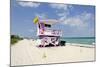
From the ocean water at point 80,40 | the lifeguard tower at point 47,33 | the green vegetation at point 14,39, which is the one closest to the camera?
the green vegetation at point 14,39

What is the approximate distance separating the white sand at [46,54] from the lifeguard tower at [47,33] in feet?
0.22

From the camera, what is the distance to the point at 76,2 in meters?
2.38

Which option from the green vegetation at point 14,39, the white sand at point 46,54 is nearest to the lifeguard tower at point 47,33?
the white sand at point 46,54

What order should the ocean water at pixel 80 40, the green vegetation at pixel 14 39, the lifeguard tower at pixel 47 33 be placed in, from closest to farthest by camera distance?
the green vegetation at pixel 14 39, the lifeguard tower at pixel 47 33, the ocean water at pixel 80 40

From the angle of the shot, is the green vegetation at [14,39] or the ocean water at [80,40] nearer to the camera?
the green vegetation at [14,39]

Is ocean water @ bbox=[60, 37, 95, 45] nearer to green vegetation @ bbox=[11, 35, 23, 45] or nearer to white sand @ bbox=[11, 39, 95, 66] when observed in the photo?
white sand @ bbox=[11, 39, 95, 66]

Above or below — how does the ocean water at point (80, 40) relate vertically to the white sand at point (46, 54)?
above

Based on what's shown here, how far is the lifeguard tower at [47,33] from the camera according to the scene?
2203 millimetres

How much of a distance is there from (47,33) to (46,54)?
0.23 m

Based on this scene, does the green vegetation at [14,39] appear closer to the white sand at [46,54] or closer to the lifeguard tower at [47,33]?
the white sand at [46,54]

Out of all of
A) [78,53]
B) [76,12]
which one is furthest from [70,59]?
[76,12]

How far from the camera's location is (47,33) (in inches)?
88.1
